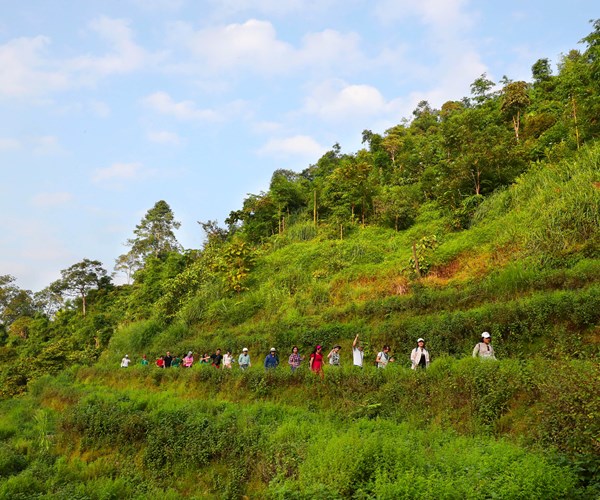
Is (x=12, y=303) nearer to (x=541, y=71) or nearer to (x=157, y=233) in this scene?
(x=157, y=233)

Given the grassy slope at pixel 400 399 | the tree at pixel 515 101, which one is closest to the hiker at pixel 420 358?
the grassy slope at pixel 400 399

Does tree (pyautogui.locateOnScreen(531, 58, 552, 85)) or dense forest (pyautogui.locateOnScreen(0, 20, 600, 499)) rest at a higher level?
tree (pyautogui.locateOnScreen(531, 58, 552, 85))

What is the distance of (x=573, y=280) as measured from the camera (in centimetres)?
1162

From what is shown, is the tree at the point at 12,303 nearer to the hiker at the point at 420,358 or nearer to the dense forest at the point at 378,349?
the dense forest at the point at 378,349

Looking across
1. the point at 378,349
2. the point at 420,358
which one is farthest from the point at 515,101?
the point at 420,358

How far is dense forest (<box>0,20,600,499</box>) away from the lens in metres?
6.04

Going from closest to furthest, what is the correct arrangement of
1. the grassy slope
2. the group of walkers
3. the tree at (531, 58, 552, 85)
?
the grassy slope → the group of walkers → the tree at (531, 58, 552, 85)

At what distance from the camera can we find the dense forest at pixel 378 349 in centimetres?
604

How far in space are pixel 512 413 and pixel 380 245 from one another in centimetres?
1570

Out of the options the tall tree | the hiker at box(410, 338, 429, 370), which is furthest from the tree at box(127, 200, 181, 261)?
the hiker at box(410, 338, 429, 370)

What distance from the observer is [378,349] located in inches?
529

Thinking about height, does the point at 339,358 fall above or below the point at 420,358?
below

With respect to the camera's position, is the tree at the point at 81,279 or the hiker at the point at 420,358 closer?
the hiker at the point at 420,358

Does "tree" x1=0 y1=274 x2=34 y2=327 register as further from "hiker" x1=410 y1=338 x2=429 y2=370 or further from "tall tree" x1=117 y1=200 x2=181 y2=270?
"hiker" x1=410 y1=338 x2=429 y2=370
